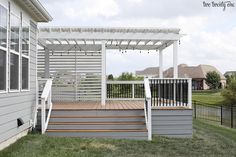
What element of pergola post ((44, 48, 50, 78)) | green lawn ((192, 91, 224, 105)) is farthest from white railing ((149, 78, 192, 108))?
green lawn ((192, 91, 224, 105))

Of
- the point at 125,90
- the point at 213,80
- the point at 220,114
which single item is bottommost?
the point at 220,114

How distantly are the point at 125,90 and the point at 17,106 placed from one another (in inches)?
299

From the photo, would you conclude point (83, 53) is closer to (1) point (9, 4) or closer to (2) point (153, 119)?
(2) point (153, 119)

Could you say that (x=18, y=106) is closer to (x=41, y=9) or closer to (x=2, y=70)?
(x=2, y=70)

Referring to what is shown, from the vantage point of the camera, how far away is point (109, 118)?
33.5ft

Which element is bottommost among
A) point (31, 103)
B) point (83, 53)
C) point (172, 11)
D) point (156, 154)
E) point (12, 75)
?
point (156, 154)

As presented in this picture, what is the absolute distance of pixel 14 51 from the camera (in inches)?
324

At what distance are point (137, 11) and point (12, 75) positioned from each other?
10327mm

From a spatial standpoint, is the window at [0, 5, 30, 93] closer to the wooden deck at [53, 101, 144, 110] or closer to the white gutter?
the white gutter

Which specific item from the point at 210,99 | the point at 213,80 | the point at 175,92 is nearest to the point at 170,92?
the point at 175,92

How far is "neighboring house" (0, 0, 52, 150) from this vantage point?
24.2 feet

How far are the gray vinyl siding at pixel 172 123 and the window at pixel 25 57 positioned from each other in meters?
3.58

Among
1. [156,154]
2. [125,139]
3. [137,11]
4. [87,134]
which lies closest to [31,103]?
[87,134]

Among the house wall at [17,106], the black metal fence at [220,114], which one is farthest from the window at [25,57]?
the black metal fence at [220,114]
